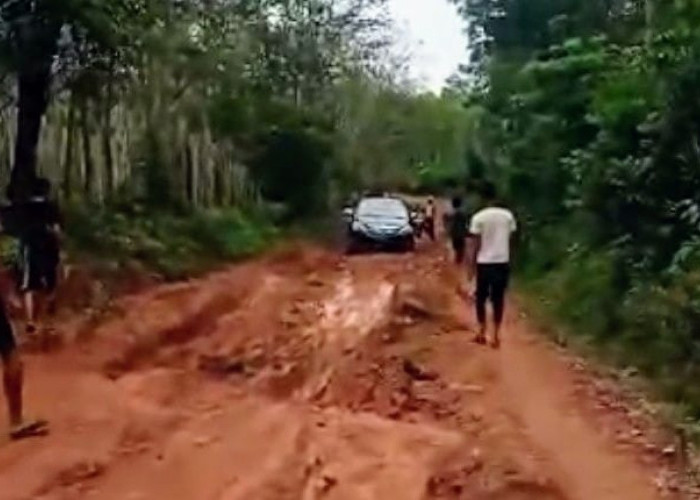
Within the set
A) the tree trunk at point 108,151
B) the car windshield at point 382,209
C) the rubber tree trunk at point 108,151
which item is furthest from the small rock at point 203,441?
the car windshield at point 382,209

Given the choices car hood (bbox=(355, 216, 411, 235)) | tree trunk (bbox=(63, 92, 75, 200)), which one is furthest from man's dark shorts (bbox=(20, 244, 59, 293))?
car hood (bbox=(355, 216, 411, 235))

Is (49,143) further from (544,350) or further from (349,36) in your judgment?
(349,36)

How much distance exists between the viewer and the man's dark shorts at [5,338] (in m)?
8.63

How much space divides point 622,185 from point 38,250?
6.11 meters

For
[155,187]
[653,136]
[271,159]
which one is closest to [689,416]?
[653,136]

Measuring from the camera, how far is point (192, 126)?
3250 cm

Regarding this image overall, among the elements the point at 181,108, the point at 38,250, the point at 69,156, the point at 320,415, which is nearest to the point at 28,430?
the point at 320,415

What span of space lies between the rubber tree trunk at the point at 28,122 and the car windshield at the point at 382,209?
17.9 m

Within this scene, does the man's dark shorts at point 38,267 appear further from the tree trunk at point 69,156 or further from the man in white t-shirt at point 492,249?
the tree trunk at point 69,156

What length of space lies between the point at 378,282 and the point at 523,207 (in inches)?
179

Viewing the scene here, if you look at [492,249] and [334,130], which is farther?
[334,130]

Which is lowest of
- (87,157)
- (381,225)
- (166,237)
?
(381,225)

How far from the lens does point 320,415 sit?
9.41 m

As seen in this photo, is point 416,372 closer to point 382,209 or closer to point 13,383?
point 13,383
